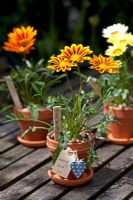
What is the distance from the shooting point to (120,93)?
9.90ft

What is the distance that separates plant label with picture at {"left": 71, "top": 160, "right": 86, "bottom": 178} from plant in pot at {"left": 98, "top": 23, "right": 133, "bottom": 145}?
0.51m

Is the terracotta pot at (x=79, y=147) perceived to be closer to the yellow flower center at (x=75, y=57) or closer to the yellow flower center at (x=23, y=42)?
the yellow flower center at (x=75, y=57)

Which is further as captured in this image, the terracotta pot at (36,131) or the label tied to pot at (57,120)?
the terracotta pot at (36,131)

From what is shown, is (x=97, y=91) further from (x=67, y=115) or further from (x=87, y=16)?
(x=87, y=16)

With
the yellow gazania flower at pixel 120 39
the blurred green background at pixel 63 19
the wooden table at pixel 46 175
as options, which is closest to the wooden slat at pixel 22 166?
the wooden table at pixel 46 175

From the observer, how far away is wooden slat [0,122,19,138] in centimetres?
332

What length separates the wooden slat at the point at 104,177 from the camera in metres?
2.55

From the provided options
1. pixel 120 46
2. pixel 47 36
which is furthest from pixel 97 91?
pixel 47 36

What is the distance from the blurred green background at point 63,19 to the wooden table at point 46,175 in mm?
1682

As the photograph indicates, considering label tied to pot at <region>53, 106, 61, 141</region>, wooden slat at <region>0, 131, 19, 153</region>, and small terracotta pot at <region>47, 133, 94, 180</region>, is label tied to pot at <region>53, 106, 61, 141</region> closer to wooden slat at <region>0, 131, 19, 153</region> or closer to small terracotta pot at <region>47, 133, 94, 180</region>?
small terracotta pot at <region>47, 133, 94, 180</region>

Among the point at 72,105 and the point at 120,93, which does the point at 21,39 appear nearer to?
the point at 72,105

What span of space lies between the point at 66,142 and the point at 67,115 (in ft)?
0.58

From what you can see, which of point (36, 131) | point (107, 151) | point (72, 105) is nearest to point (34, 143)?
point (36, 131)

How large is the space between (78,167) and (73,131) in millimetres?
186
